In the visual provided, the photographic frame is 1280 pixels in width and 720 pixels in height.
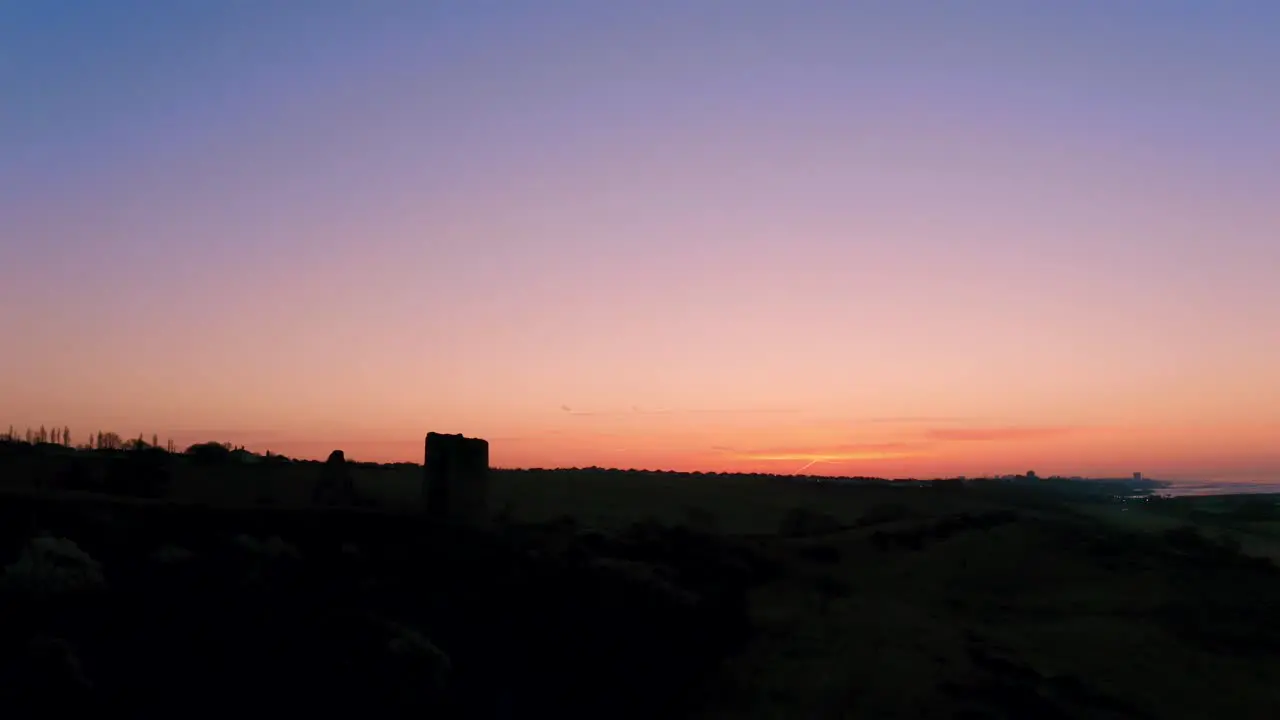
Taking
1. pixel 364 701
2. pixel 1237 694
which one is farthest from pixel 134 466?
pixel 1237 694

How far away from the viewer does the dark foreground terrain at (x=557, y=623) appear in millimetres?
9961

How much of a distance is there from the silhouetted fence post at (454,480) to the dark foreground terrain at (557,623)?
106 centimetres

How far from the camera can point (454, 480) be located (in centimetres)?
1995

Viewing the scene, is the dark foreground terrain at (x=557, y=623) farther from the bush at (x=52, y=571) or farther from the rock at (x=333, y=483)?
the rock at (x=333, y=483)

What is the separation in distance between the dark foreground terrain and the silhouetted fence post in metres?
1.06

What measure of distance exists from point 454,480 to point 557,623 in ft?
22.2

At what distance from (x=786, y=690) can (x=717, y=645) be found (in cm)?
182

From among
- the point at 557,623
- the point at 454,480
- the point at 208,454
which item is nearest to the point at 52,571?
the point at 557,623

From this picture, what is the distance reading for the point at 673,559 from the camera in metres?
21.2

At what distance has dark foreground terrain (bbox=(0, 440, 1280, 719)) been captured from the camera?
9961 millimetres

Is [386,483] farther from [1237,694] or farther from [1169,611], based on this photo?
[1237,694]

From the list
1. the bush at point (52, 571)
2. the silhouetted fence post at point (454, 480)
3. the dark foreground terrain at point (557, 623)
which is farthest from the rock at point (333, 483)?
the bush at point (52, 571)

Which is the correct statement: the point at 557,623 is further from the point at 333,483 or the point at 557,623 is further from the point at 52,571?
the point at 333,483

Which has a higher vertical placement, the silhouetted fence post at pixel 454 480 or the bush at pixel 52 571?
the silhouetted fence post at pixel 454 480
